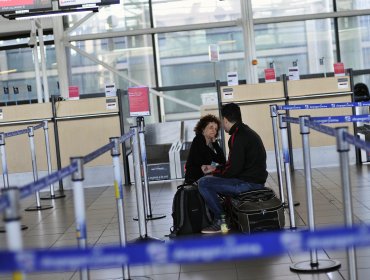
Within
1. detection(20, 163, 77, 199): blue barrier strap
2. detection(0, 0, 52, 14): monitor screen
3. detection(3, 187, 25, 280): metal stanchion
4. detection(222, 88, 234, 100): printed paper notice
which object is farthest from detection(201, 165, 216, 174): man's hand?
detection(0, 0, 52, 14): monitor screen

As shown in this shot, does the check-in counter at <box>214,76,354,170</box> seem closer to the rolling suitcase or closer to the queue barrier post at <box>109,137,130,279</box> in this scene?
the rolling suitcase

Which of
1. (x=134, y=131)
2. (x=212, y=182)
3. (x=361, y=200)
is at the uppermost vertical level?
(x=134, y=131)

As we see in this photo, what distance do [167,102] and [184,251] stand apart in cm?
1474

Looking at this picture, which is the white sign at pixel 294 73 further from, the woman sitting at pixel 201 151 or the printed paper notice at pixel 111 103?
the woman sitting at pixel 201 151

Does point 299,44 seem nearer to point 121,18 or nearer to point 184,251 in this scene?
point 121,18

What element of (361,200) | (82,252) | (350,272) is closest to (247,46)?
(361,200)

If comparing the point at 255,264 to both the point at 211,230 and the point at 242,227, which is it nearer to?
the point at 242,227

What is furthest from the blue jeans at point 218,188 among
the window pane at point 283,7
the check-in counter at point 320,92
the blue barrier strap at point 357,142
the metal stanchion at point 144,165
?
the window pane at point 283,7

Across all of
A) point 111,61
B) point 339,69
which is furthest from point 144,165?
point 111,61

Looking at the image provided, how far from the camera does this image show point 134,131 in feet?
23.2

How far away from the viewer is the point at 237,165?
6.73 meters

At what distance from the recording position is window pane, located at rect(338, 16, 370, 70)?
674 inches

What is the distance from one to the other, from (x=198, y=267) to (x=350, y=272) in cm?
154

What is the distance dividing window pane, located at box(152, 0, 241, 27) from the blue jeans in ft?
34.6
